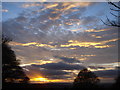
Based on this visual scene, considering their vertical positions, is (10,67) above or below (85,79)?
above

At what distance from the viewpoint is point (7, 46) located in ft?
77.7

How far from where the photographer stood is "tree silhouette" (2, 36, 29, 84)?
74.1ft

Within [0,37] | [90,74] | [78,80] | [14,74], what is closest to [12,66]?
[14,74]

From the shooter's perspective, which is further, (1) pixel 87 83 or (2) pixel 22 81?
(1) pixel 87 83

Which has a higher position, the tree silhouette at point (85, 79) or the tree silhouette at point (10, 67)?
the tree silhouette at point (10, 67)

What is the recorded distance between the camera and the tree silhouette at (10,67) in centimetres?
2258

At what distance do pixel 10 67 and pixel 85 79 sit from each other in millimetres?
12464

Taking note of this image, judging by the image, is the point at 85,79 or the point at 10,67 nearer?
the point at 10,67

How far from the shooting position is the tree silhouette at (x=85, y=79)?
2695 cm

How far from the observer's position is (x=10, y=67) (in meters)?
23.4

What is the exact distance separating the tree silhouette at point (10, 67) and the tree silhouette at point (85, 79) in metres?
8.58

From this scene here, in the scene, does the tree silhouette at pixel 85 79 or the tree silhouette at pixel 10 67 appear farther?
the tree silhouette at pixel 85 79

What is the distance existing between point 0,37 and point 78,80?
556 inches

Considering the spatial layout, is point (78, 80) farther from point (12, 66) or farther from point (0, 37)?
point (0, 37)
